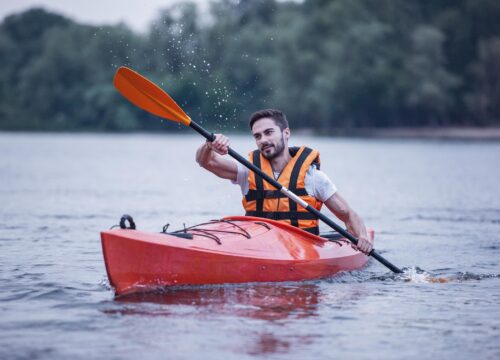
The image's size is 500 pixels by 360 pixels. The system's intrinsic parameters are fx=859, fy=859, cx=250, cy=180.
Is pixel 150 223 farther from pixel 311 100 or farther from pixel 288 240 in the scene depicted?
pixel 311 100

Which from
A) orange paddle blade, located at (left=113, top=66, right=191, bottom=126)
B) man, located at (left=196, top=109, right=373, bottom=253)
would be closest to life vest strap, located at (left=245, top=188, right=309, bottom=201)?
man, located at (left=196, top=109, right=373, bottom=253)

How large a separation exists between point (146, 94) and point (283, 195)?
135cm

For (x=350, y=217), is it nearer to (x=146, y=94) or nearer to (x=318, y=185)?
(x=318, y=185)

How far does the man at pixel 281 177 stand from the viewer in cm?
654

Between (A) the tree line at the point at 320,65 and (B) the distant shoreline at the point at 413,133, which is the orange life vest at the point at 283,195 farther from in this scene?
(B) the distant shoreline at the point at 413,133

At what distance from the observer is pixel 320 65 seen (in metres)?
55.8

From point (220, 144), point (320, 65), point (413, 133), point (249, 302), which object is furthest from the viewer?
point (320, 65)

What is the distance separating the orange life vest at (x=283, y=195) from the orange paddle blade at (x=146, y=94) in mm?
725

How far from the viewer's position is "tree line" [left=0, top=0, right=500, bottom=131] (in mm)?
50125

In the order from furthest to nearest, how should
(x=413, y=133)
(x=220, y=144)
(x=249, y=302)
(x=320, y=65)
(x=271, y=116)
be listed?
(x=320, y=65), (x=413, y=133), (x=271, y=116), (x=220, y=144), (x=249, y=302)

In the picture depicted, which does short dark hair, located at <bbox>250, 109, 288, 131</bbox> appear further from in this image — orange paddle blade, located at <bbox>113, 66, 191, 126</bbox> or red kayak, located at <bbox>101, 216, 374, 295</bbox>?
red kayak, located at <bbox>101, 216, 374, 295</bbox>

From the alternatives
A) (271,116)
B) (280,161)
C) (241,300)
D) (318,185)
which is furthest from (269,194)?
(241,300)

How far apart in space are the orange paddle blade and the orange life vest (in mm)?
725

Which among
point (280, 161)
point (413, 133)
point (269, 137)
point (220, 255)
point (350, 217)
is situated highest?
point (413, 133)
